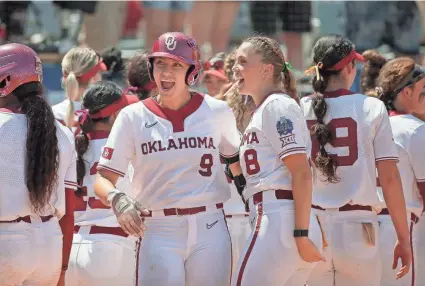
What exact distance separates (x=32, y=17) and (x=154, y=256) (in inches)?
364

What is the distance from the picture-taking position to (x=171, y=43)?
18.0ft

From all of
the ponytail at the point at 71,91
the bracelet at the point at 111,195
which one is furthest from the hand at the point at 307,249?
the ponytail at the point at 71,91

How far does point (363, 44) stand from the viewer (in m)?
13.4

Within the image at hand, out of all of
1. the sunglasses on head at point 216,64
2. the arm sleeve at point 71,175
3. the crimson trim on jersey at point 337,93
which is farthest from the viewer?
the sunglasses on head at point 216,64

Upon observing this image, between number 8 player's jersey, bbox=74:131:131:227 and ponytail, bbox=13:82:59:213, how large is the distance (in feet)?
4.92

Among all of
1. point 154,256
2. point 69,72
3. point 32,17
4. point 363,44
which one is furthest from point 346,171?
point 32,17

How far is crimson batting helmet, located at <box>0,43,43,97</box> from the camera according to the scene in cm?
512

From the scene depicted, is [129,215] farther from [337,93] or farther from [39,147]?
[337,93]

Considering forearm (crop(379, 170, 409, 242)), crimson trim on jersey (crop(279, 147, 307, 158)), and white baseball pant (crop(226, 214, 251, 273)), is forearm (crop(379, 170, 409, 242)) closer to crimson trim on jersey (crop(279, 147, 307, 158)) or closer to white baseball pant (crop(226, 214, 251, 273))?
crimson trim on jersey (crop(279, 147, 307, 158))

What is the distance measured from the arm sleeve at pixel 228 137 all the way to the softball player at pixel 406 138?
1446 mm

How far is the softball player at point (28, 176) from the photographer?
4.98 metres

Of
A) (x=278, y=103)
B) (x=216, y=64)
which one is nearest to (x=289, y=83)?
(x=278, y=103)

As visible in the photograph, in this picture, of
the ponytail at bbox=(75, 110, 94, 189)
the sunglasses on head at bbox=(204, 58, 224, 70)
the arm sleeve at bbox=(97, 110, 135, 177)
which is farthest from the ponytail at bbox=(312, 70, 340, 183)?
the sunglasses on head at bbox=(204, 58, 224, 70)

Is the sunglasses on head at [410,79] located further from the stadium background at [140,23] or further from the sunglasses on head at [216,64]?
the stadium background at [140,23]
